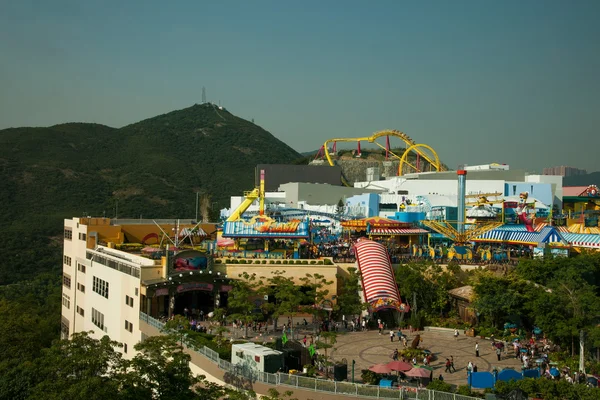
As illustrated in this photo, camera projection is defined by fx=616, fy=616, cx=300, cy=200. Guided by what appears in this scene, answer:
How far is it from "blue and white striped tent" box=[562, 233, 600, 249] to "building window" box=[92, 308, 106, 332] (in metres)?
39.0

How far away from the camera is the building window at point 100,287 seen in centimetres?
4843

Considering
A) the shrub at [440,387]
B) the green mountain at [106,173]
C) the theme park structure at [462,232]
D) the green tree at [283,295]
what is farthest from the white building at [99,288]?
the green mountain at [106,173]

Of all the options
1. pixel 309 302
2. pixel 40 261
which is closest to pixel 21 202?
pixel 40 261

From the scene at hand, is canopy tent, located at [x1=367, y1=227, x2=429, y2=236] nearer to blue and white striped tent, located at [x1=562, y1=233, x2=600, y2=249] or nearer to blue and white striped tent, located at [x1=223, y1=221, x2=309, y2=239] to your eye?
blue and white striped tent, located at [x1=223, y1=221, x2=309, y2=239]

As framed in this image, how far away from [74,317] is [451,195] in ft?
147

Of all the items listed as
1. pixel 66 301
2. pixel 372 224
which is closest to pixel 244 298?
pixel 372 224

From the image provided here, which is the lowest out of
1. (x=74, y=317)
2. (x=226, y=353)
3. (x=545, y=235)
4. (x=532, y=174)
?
(x=74, y=317)

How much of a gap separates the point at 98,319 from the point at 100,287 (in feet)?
8.38

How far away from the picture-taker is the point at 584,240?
5159 centimetres

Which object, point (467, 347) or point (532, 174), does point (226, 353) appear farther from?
→ point (532, 174)

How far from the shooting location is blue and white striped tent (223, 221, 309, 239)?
5122 cm

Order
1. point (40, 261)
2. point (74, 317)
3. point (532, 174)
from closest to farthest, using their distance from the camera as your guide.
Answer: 1. point (74, 317)
2. point (532, 174)
3. point (40, 261)

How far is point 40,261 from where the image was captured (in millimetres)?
97875

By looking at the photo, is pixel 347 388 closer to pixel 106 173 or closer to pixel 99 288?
pixel 99 288
